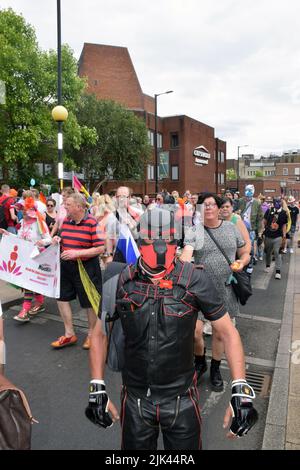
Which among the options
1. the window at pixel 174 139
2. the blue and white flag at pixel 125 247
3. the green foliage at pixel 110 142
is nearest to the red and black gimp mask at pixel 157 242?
the blue and white flag at pixel 125 247

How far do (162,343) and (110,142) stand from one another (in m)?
32.3

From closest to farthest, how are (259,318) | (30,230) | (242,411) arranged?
(242,411), (30,230), (259,318)

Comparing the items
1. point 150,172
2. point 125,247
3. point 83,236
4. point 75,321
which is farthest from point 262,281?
point 150,172

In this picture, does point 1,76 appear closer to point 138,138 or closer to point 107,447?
point 138,138

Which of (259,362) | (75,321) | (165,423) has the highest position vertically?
(165,423)

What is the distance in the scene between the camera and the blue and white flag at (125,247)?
456cm

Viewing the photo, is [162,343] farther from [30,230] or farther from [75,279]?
[30,230]

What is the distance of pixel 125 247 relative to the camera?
15.4 feet

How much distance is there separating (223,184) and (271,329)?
195ft

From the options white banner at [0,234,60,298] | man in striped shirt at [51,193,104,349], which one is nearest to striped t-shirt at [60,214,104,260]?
man in striped shirt at [51,193,104,349]

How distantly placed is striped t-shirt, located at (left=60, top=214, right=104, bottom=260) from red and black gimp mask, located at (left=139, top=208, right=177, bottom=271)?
9.09ft

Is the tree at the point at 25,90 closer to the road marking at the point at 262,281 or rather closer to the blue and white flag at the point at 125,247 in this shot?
the road marking at the point at 262,281

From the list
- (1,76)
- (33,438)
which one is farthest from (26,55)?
(33,438)

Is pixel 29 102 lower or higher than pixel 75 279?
higher
